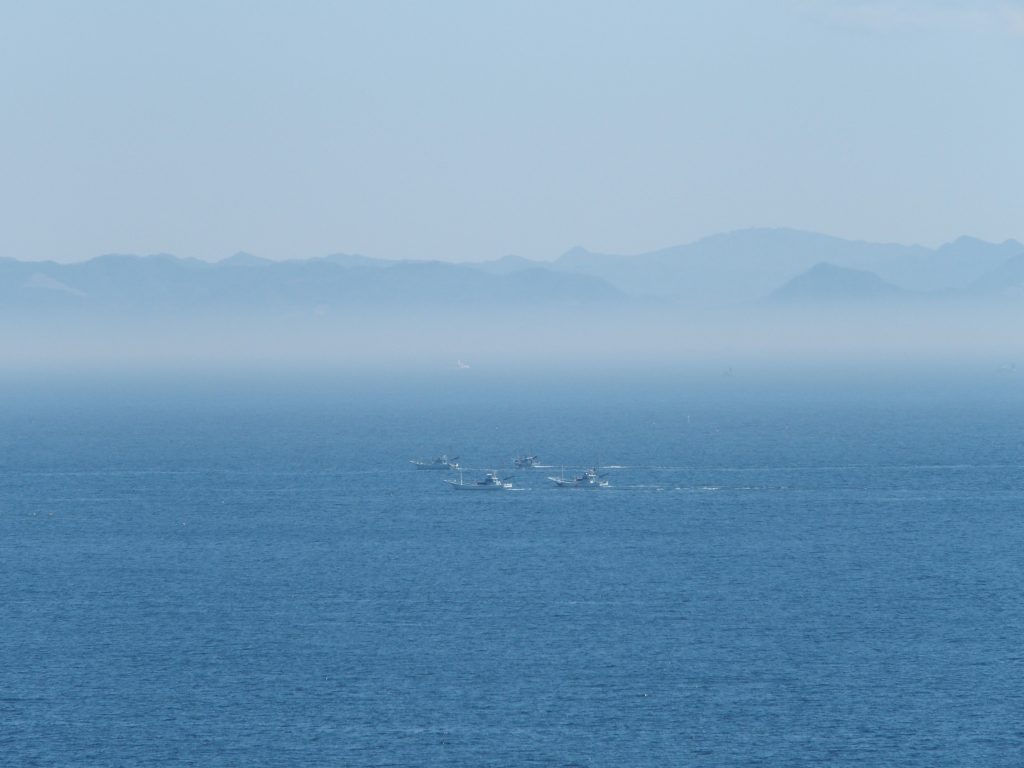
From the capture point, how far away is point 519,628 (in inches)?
3893

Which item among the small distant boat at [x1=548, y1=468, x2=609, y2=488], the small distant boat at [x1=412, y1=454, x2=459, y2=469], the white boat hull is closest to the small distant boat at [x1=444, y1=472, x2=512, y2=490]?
the white boat hull

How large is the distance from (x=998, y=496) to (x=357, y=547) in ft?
227

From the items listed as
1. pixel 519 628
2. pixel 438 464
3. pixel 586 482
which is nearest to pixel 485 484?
pixel 586 482

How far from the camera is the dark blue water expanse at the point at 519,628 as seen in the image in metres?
78.1

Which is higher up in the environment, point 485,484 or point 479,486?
point 485,484

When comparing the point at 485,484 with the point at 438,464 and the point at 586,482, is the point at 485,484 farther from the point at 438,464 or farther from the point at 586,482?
the point at 438,464

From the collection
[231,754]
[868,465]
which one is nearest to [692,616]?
[231,754]

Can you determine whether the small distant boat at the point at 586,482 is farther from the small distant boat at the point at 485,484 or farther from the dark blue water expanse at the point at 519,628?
the small distant boat at the point at 485,484

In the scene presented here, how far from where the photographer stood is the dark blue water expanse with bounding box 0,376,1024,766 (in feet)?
256

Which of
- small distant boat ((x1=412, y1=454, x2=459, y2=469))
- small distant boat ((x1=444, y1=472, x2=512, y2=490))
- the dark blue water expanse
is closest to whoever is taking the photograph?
the dark blue water expanse

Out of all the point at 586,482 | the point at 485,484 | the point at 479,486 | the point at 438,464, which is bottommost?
the point at 479,486

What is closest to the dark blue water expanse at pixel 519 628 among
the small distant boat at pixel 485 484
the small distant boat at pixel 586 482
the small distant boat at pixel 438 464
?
the small distant boat at pixel 586 482

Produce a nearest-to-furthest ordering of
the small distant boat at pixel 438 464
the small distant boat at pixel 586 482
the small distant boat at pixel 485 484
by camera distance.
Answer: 1. the small distant boat at pixel 586 482
2. the small distant boat at pixel 485 484
3. the small distant boat at pixel 438 464

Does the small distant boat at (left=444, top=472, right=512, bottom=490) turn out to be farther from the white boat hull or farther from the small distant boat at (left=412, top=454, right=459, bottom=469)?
the small distant boat at (left=412, top=454, right=459, bottom=469)
